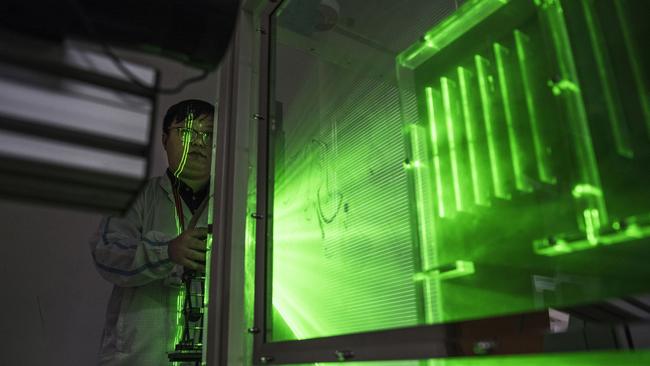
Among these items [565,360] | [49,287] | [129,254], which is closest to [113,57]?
[565,360]

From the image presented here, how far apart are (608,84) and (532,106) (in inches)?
3.1

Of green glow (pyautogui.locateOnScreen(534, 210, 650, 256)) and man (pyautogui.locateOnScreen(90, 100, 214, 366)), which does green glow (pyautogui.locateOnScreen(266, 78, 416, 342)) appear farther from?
man (pyautogui.locateOnScreen(90, 100, 214, 366))

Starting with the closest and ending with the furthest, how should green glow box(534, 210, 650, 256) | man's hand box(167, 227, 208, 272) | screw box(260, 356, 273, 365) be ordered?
green glow box(534, 210, 650, 256), screw box(260, 356, 273, 365), man's hand box(167, 227, 208, 272)

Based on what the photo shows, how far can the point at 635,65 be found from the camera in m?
0.53

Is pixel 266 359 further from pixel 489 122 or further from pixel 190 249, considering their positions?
pixel 489 122

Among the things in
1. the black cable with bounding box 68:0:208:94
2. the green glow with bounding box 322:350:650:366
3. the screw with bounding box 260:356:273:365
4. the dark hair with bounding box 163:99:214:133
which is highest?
the dark hair with bounding box 163:99:214:133

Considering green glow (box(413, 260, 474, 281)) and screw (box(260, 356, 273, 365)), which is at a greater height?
green glow (box(413, 260, 474, 281))

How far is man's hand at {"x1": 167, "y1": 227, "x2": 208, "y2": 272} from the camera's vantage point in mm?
1163

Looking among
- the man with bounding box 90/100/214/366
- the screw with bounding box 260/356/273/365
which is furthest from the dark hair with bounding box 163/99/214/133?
the screw with bounding box 260/356/273/365

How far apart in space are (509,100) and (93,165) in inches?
17.3

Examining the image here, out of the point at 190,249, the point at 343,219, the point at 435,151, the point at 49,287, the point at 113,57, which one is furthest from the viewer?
the point at 49,287

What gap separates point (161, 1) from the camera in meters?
0.51

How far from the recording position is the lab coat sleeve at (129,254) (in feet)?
3.99

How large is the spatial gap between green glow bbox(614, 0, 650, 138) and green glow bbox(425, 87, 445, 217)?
0.78 ft
